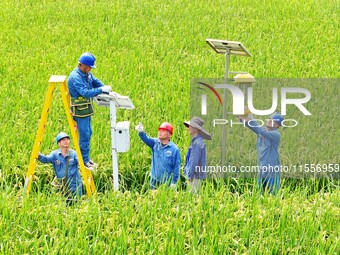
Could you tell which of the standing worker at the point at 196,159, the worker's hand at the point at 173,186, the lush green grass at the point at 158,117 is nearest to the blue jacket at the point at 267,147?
the lush green grass at the point at 158,117

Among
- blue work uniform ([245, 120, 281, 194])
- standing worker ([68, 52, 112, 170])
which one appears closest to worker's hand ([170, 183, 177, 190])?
blue work uniform ([245, 120, 281, 194])

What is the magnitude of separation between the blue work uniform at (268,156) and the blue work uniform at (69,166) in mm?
1542

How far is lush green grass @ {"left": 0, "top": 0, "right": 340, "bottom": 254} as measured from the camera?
4.48m

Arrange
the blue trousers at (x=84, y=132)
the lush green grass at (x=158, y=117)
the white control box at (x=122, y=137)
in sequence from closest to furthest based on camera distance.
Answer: the lush green grass at (x=158, y=117)
the white control box at (x=122, y=137)
the blue trousers at (x=84, y=132)

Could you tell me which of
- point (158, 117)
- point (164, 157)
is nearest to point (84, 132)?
point (164, 157)

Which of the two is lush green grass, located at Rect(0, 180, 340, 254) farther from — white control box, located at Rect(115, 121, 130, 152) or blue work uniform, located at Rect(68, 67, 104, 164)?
blue work uniform, located at Rect(68, 67, 104, 164)

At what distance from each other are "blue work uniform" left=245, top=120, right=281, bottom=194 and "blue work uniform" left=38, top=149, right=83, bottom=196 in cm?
154

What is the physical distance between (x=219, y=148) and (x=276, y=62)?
357cm

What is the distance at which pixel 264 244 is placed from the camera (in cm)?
443

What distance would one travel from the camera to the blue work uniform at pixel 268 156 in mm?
5379

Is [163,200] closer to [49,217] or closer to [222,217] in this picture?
[222,217]

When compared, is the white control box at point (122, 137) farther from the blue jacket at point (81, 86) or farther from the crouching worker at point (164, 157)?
the blue jacket at point (81, 86)

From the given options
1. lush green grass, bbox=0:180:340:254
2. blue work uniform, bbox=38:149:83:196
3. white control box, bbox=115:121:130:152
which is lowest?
lush green grass, bbox=0:180:340:254

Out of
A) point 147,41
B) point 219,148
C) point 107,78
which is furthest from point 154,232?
point 147,41
